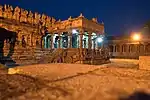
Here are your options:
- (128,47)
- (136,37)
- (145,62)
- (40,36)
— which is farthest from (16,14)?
(136,37)

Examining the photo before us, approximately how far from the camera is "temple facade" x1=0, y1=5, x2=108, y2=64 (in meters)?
21.2

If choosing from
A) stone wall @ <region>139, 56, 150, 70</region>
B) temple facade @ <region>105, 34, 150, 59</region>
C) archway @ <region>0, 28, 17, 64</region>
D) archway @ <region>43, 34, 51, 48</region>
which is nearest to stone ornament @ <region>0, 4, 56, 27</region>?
archway @ <region>43, 34, 51, 48</region>

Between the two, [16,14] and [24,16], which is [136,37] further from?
[16,14]

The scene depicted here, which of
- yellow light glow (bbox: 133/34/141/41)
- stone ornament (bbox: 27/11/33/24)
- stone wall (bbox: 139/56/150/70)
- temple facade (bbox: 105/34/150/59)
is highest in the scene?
stone ornament (bbox: 27/11/33/24)

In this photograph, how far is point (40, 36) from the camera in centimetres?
2712

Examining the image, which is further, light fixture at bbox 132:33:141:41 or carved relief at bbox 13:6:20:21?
light fixture at bbox 132:33:141:41

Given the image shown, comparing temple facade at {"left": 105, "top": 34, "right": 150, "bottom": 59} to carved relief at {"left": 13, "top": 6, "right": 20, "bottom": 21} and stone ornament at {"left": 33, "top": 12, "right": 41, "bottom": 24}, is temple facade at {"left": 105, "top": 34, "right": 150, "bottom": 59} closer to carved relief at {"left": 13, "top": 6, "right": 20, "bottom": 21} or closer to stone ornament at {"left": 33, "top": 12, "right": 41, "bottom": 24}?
stone ornament at {"left": 33, "top": 12, "right": 41, "bottom": 24}

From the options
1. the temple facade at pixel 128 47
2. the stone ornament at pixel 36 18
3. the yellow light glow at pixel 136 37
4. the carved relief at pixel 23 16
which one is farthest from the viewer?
the yellow light glow at pixel 136 37

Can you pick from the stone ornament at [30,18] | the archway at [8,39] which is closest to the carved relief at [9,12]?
the archway at [8,39]

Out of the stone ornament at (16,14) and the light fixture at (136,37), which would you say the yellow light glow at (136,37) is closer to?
the light fixture at (136,37)

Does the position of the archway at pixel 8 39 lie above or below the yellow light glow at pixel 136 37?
below

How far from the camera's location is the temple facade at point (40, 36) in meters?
21.2

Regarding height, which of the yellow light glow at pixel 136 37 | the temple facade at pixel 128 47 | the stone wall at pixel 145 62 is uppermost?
the yellow light glow at pixel 136 37

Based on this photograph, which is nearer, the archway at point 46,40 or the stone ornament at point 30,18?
the stone ornament at point 30,18
